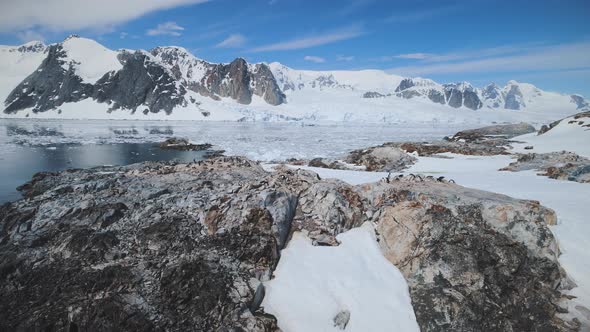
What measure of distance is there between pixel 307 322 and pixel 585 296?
522 cm

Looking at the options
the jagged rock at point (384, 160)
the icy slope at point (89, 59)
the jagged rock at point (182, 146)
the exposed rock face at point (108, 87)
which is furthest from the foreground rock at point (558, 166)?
the icy slope at point (89, 59)

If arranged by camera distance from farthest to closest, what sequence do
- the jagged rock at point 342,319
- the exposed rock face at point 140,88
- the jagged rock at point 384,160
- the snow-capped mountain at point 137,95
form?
the exposed rock face at point 140,88, the snow-capped mountain at point 137,95, the jagged rock at point 384,160, the jagged rock at point 342,319

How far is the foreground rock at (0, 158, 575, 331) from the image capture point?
565cm

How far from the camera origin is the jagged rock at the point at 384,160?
19.8 m

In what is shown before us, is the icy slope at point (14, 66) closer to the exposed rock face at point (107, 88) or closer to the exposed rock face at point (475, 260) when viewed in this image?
the exposed rock face at point (107, 88)

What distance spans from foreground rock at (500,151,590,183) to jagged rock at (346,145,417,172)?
16.3 ft

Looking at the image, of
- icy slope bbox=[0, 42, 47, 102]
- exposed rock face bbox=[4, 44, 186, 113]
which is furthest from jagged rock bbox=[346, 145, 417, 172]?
icy slope bbox=[0, 42, 47, 102]

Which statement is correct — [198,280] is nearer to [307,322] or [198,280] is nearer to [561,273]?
[307,322]

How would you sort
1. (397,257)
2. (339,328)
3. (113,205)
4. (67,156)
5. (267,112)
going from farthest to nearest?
1. (267,112)
2. (67,156)
3. (113,205)
4. (397,257)
5. (339,328)

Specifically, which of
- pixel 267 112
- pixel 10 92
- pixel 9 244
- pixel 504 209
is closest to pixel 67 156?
pixel 9 244

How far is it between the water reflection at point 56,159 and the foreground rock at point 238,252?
9794mm

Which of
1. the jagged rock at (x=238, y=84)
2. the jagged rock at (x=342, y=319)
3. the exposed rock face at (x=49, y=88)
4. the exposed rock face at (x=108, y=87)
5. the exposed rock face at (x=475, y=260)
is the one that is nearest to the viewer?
the jagged rock at (x=342, y=319)

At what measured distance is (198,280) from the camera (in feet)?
19.8

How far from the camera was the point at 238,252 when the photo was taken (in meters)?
6.93
